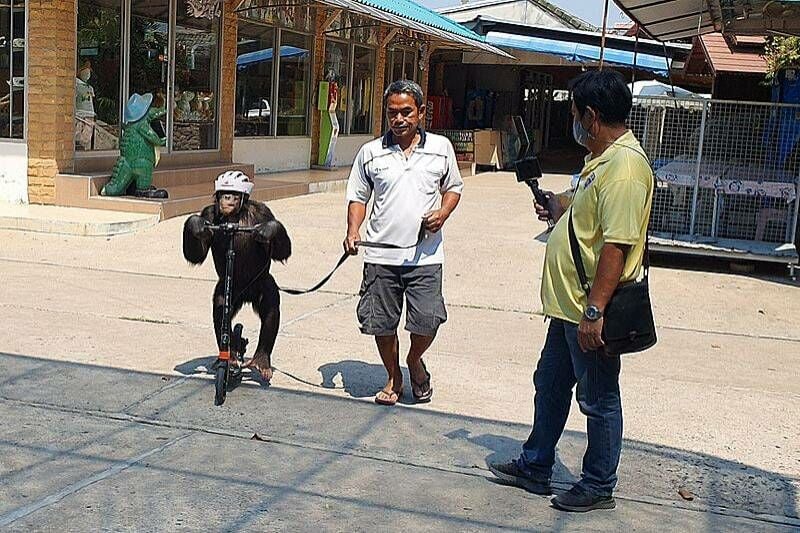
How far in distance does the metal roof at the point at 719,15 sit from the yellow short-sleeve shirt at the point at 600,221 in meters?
5.86

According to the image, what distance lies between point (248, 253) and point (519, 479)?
6.79ft

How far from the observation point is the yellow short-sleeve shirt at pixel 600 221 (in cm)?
392

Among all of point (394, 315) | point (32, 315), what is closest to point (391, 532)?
point (394, 315)

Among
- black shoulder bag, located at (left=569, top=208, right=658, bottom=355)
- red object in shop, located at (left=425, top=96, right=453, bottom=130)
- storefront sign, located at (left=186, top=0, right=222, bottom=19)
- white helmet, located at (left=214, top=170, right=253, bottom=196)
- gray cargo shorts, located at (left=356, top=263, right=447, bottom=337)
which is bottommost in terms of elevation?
gray cargo shorts, located at (left=356, top=263, right=447, bottom=337)

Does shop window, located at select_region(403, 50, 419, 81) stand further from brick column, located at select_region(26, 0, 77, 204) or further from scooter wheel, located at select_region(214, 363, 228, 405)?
scooter wheel, located at select_region(214, 363, 228, 405)

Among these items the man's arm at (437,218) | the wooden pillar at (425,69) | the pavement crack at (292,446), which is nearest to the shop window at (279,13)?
the wooden pillar at (425,69)

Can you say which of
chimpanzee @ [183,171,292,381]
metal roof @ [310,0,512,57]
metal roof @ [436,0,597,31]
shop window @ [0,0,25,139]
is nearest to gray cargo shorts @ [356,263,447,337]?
chimpanzee @ [183,171,292,381]

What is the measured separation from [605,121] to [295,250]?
7153mm

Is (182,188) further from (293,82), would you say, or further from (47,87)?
(293,82)

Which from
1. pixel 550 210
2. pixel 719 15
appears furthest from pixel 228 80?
pixel 550 210

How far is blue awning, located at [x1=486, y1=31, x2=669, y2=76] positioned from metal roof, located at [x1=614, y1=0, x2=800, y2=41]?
11.2 meters

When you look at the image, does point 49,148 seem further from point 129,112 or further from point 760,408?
point 760,408

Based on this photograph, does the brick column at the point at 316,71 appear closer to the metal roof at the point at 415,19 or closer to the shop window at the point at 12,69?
the metal roof at the point at 415,19

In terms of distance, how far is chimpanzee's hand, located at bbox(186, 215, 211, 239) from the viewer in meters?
5.64
